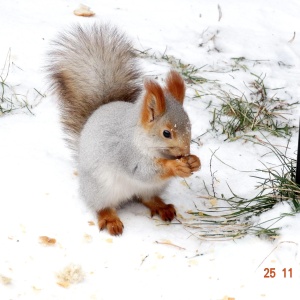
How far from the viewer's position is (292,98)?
2.96m

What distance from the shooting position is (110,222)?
7.29ft

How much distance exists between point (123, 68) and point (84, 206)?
A: 1.69 ft

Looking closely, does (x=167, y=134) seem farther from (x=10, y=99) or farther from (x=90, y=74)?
(x=10, y=99)

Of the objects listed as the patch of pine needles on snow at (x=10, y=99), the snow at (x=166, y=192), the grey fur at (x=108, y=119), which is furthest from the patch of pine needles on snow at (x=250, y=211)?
the patch of pine needles on snow at (x=10, y=99)

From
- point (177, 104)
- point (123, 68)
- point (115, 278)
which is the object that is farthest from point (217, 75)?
point (115, 278)

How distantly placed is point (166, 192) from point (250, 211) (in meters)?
0.38

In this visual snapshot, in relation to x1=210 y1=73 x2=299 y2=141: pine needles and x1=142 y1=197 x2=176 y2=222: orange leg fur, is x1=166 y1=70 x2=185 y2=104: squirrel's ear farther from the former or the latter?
x1=210 y1=73 x2=299 y2=141: pine needles

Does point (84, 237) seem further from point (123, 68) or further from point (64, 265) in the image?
point (123, 68)

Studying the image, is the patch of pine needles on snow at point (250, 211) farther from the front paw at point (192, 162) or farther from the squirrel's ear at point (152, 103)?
the squirrel's ear at point (152, 103)

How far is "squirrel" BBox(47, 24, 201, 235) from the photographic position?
204cm

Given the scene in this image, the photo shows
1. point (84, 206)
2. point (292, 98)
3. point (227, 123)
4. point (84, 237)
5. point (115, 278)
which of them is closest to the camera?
point (115, 278)

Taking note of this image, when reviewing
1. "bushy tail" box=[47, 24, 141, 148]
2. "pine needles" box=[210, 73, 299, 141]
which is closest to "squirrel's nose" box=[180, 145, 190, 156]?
"bushy tail" box=[47, 24, 141, 148]

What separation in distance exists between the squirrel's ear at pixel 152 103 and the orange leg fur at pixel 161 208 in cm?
39

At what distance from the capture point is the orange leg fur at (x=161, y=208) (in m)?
2.30
